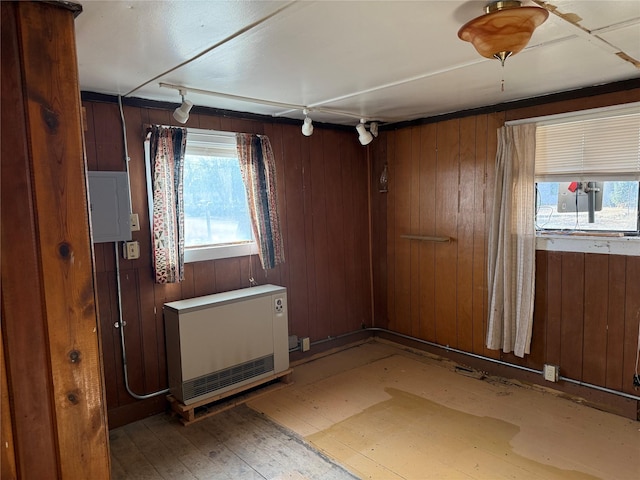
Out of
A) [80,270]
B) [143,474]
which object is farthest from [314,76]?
[143,474]

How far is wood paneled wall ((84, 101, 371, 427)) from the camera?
283cm

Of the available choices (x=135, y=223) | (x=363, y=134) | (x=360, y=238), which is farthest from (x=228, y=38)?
(x=360, y=238)

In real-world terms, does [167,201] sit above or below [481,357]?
above

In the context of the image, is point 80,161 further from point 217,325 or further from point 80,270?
point 217,325

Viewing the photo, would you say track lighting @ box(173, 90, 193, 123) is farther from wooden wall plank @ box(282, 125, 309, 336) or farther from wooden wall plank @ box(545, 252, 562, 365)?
wooden wall plank @ box(545, 252, 562, 365)

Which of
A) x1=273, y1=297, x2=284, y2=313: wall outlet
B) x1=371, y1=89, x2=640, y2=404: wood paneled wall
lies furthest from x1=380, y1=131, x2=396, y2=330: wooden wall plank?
x1=273, y1=297, x2=284, y2=313: wall outlet

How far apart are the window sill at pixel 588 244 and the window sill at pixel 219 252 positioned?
2.26 metres

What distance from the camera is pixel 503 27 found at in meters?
1.58

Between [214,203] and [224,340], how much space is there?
1.07 m

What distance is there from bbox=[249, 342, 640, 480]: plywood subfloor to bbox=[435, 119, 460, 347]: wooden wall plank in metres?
0.40

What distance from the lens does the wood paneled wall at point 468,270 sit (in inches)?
114

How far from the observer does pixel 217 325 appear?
305 centimetres

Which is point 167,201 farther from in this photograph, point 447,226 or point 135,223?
point 447,226

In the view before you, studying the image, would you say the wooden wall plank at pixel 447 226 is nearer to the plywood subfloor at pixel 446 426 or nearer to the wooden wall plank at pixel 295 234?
the plywood subfloor at pixel 446 426
